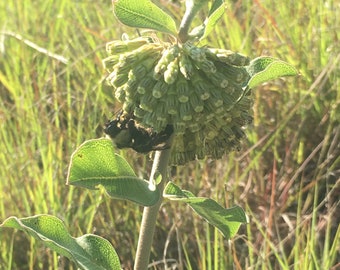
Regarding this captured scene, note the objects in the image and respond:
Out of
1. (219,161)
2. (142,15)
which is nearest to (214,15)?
(142,15)

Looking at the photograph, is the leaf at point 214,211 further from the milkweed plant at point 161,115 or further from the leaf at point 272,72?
the leaf at point 272,72

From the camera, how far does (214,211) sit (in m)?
1.06

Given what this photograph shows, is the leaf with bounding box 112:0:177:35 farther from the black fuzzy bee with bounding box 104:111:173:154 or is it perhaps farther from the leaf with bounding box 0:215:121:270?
the leaf with bounding box 0:215:121:270

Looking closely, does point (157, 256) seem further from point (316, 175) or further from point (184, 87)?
point (184, 87)

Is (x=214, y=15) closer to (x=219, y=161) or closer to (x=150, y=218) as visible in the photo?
(x=150, y=218)

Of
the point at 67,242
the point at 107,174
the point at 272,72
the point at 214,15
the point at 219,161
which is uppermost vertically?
the point at 214,15

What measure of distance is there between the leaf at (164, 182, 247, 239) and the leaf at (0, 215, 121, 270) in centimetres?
16

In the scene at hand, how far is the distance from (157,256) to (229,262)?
0.91ft

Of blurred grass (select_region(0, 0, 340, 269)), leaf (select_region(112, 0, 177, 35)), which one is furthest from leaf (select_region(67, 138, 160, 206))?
blurred grass (select_region(0, 0, 340, 269))

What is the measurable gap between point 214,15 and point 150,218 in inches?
14.5

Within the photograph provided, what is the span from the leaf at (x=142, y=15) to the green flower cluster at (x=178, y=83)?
0.11 ft

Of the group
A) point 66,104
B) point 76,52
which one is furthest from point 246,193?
point 76,52

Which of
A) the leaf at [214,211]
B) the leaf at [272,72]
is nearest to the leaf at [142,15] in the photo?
the leaf at [272,72]

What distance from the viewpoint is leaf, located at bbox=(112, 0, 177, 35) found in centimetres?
100
